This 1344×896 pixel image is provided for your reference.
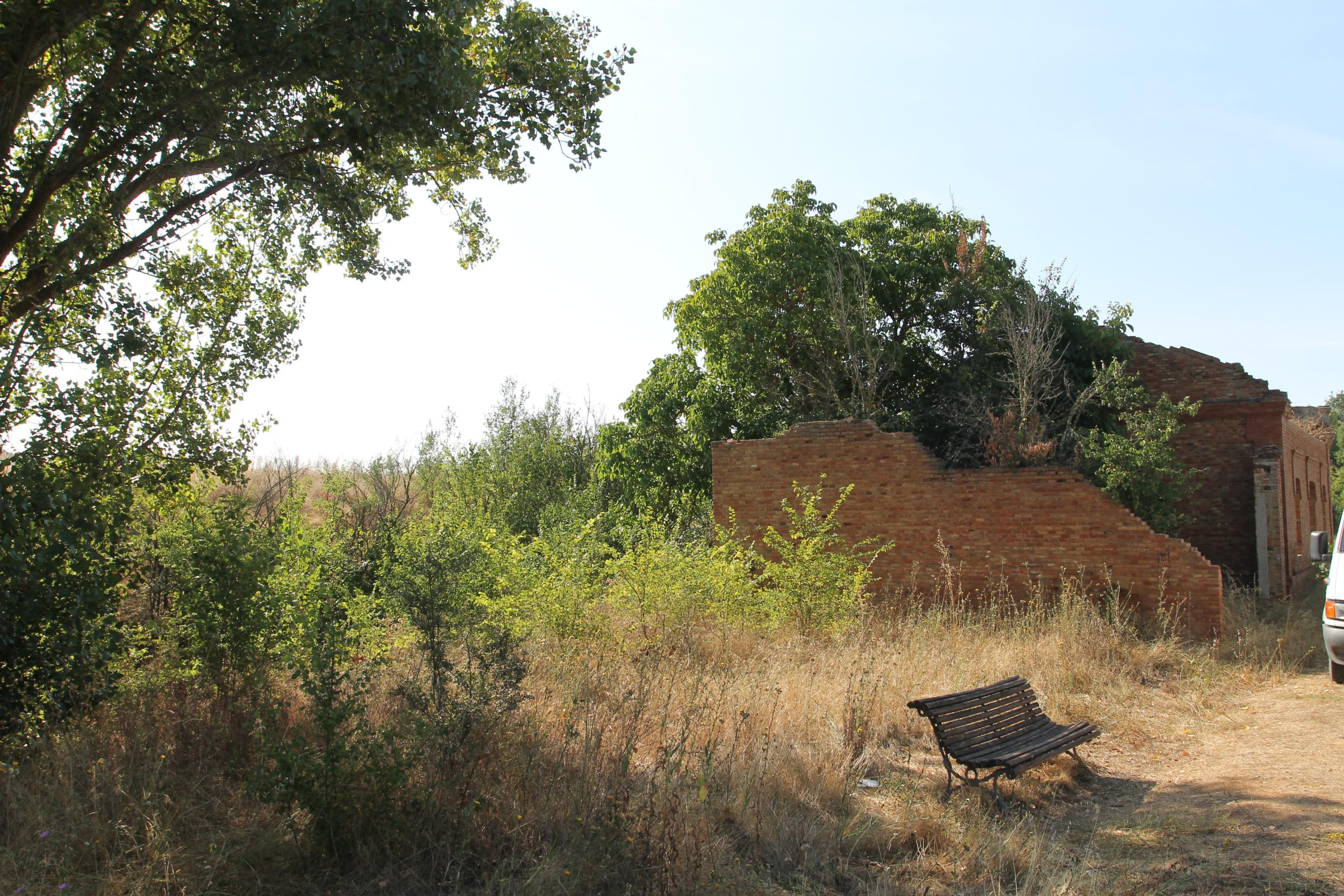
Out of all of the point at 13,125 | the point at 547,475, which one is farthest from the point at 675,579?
the point at 547,475

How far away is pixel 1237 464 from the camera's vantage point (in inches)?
684

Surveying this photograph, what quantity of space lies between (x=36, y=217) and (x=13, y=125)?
66cm

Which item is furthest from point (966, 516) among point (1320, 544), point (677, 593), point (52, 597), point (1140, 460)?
point (52, 597)

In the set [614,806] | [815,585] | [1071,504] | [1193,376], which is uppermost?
[1193,376]

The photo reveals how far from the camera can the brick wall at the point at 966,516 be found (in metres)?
12.3

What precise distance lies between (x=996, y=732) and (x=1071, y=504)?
693 centimetres

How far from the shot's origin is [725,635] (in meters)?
10.1

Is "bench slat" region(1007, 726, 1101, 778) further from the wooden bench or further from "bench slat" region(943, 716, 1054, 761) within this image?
"bench slat" region(943, 716, 1054, 761)

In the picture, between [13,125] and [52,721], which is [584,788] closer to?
Result: [52,721]

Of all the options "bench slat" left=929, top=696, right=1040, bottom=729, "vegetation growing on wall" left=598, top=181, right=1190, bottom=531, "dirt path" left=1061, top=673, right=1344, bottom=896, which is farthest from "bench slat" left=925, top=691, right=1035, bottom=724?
"vegetation growing on wall" left=598, top=181, right=1190, bottom=531

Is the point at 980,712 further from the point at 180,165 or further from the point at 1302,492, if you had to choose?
the point at 1302,492

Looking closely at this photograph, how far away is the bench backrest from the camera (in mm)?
6336

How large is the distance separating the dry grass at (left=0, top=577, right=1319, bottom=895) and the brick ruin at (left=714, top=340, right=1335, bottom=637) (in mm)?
4394

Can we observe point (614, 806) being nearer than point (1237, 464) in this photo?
Yes
